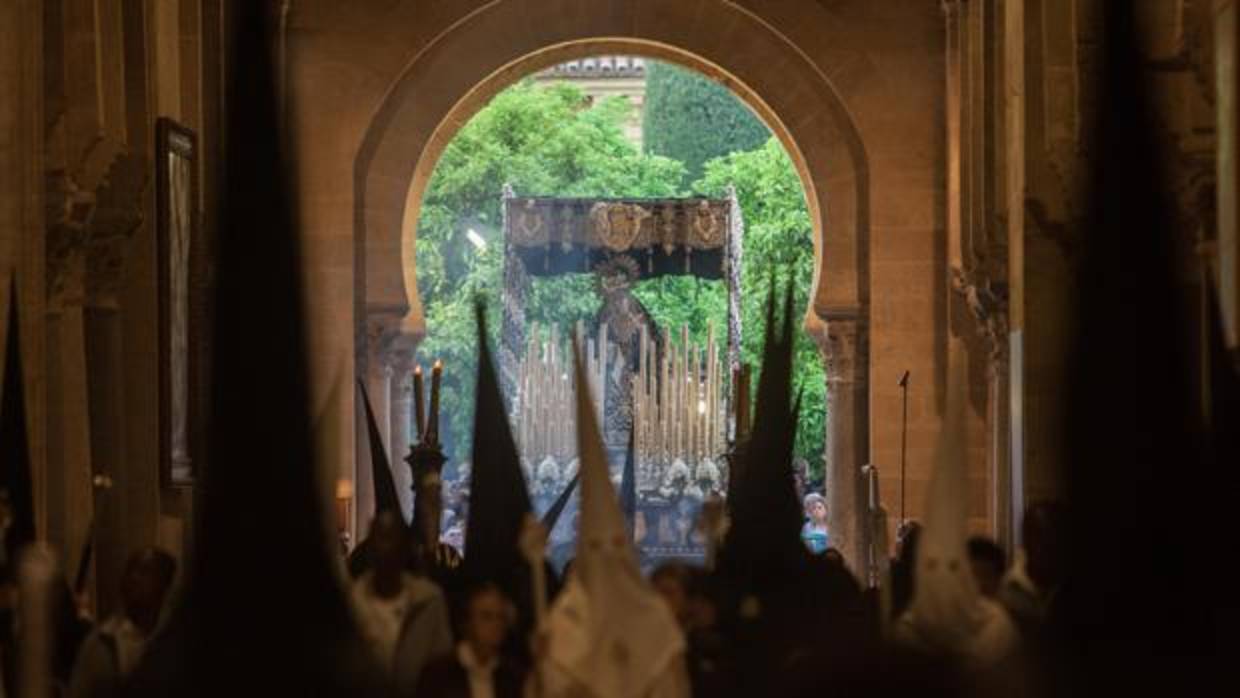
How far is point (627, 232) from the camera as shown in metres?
42.4

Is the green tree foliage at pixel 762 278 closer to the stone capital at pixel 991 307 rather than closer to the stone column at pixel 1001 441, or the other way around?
the stone capital at pixel 991 307

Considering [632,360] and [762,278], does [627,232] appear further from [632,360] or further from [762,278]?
[762,278]

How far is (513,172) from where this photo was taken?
7456 centimetres

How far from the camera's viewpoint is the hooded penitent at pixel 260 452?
16031 mm

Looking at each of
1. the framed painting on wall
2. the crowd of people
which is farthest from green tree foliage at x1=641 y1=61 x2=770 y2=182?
the crowd of people

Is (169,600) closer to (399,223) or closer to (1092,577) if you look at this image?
(1092,577)

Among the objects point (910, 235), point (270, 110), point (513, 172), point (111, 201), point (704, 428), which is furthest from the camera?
point (513, 172)

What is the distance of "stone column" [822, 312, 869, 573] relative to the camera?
123 feet

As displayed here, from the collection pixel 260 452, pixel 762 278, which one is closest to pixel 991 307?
pixel 260 452

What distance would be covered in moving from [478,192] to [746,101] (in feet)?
119

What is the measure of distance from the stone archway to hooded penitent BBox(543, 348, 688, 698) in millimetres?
21315

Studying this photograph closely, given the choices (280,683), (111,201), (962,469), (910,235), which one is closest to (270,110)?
(280,683)

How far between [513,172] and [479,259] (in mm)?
2117

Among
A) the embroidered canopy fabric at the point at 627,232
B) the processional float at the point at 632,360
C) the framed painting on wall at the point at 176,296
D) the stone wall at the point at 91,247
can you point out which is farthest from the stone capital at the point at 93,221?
the embroidered canopy fabric at the point at 627,232
